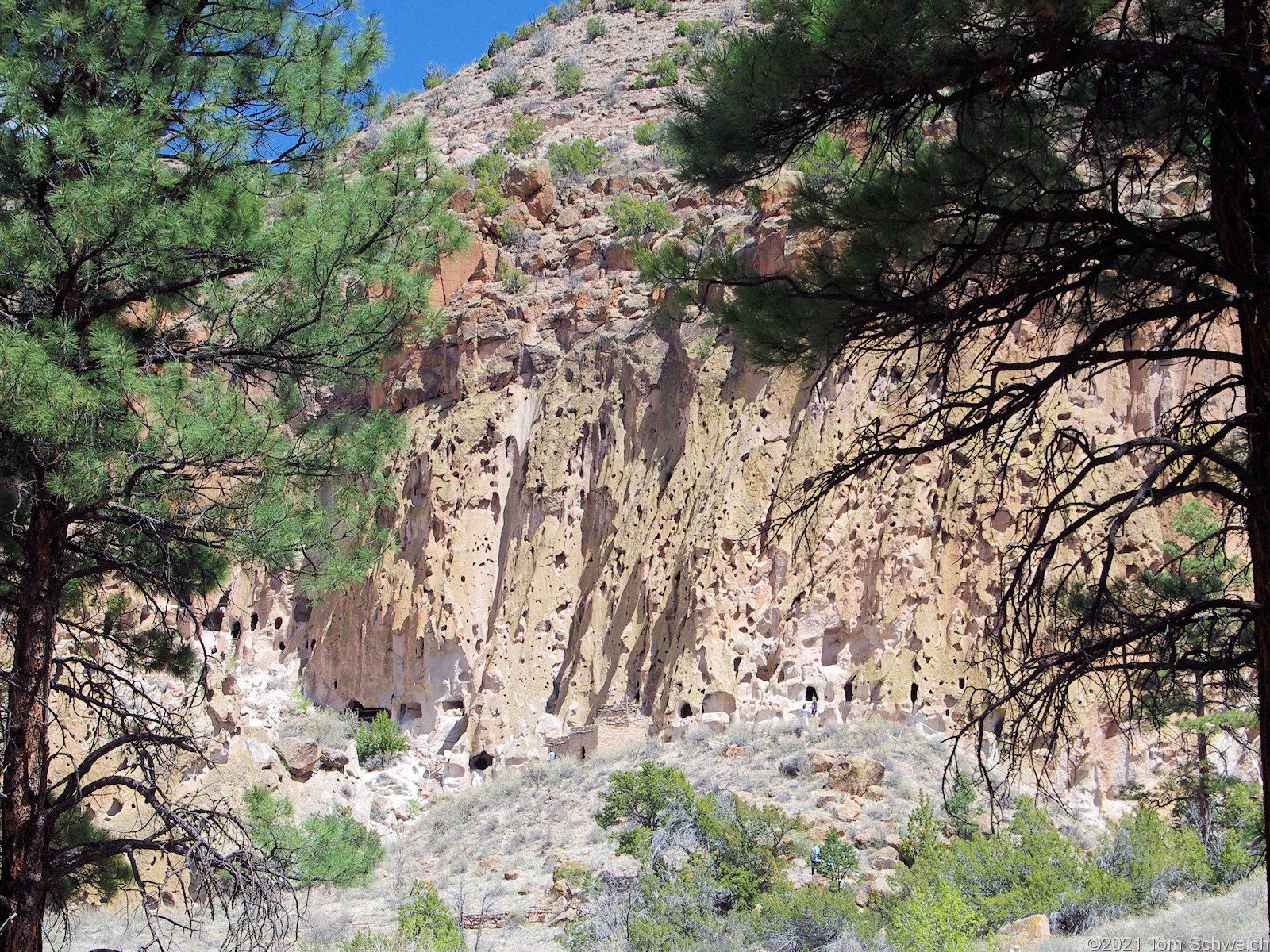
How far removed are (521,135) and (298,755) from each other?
32753 millimetres

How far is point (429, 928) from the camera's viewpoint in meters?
12.9

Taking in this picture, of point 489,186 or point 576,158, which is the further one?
point 576,158

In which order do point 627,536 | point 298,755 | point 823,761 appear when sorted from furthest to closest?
1. point 627,536
2. point 298,755
3. point 823,761

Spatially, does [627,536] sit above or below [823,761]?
above

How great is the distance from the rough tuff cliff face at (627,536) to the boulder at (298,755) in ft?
18.5

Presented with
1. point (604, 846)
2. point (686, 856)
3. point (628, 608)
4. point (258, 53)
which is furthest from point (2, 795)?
point (628, 608)

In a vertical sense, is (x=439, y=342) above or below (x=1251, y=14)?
above

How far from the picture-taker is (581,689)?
89.5 ft

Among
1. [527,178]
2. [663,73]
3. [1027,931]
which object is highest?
[663,73]

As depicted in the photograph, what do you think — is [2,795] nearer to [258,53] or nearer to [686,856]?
[258,53]

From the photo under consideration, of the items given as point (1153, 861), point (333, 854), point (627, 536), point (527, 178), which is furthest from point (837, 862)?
point (527, 178)

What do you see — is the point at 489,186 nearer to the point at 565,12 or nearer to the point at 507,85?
the point at 507,85

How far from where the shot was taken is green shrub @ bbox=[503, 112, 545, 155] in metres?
48.6

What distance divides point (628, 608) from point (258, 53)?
20252 millimetres
